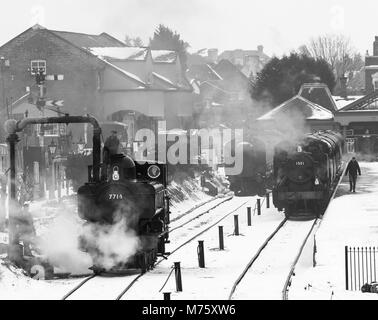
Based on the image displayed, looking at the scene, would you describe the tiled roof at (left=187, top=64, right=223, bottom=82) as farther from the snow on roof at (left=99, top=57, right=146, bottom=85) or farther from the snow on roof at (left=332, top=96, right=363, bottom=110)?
the snow on roof at (left=99, top=57, right=146, bottom=85)

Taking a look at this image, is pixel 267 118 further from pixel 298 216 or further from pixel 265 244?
pixel 265 244

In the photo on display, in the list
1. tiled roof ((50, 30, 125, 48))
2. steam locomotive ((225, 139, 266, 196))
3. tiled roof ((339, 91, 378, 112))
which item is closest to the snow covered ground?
steam locomotive ((225, 139, 266, 196))

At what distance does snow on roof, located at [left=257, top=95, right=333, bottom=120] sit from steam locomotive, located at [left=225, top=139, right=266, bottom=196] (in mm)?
23868

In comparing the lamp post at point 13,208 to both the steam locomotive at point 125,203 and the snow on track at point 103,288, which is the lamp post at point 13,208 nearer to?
the steam locomotive at point 125,203

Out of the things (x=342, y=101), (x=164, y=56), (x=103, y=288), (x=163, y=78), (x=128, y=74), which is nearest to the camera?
(x=103, y=288)

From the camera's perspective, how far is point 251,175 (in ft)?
162

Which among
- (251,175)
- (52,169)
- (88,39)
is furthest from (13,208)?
(88,39)

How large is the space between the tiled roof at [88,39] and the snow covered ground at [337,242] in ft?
118

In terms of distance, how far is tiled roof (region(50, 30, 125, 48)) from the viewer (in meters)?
71.3

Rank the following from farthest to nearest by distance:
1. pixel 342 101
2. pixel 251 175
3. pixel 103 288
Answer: pixel 342 101, pixel 251 175, pixel 103 288

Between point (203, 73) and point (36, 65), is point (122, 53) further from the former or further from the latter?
point (203, 73)

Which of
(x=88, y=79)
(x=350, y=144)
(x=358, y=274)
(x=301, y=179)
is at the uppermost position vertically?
(x=88, y=79)

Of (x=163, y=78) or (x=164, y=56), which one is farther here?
(x=164, y=56)

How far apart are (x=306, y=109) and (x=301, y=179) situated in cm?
4161
